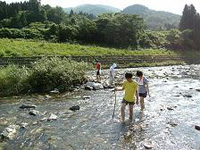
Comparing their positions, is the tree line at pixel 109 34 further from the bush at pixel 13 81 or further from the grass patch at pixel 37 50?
the bush at pixel 13 81

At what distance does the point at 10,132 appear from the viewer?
538 inches

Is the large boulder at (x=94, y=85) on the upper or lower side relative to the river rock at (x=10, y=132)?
lower

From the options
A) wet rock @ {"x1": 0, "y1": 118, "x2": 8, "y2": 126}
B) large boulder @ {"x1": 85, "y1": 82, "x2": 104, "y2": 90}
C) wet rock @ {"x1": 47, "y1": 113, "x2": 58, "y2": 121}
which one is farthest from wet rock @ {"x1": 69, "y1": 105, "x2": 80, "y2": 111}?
large boulder @ {"x1": 85, "y1": 82, "x2": 104, "y2": 90}

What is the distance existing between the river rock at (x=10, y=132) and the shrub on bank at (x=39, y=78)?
9013 mm

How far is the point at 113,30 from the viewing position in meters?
71.7

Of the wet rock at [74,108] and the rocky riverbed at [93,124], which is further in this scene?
the wet rock at [74,108]

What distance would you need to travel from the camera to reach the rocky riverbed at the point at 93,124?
41.1 feet

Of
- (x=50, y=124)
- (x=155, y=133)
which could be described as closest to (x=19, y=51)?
(x=50, y=124)

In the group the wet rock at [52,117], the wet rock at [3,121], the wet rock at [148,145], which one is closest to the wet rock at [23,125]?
the wet rock at [3,121]

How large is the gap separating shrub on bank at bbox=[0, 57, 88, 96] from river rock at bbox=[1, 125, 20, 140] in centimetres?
901

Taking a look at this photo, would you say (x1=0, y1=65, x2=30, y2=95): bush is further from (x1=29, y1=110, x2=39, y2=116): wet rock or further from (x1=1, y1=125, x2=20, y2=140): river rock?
(x1=1, y1=125, x2=20, y2=140): river rock

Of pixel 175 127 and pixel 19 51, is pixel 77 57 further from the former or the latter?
pixel 175 127

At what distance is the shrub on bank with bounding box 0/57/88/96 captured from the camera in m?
23.5

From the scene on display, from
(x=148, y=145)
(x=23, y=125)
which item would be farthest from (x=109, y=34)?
(x=148, y=145)
